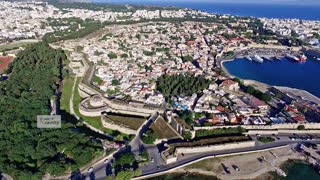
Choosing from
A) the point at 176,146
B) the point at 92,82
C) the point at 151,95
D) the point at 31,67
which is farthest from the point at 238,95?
the point at 31,67

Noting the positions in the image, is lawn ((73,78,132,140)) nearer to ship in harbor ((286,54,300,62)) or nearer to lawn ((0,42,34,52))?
lawn ((0,42,34,52))

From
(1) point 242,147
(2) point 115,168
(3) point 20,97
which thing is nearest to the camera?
(2) point 115,168

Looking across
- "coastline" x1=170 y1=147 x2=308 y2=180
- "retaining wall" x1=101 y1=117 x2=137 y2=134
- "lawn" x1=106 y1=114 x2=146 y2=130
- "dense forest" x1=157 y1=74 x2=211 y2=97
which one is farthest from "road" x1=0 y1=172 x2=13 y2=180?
"dense forest" x1=157 y1=74 x2=211 y2=97

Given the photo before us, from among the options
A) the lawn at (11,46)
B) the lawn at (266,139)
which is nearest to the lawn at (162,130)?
the lawn at (266,139)

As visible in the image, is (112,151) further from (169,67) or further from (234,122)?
(169,67)

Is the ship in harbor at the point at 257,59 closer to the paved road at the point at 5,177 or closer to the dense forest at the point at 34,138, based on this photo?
the dense forest at the point at 34,138
